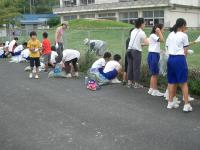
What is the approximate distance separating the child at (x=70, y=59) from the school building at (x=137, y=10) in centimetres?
4006

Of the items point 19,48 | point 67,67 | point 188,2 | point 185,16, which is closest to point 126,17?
point 185,16

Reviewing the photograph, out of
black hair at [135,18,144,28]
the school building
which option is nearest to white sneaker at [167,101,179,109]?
black hair at [135,18,144,28]

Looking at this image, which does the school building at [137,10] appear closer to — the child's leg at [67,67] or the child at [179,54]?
the child's leg at [67,67]

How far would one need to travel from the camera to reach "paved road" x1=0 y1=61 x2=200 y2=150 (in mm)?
6615

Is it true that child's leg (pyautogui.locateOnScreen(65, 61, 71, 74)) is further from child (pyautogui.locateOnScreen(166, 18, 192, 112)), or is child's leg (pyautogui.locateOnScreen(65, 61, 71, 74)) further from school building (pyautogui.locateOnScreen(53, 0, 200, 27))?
school building (pyautogui.locateOnScreen(53, 0, 200, 27))

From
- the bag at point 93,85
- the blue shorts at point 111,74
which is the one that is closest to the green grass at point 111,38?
the blue shorts at point 111,74

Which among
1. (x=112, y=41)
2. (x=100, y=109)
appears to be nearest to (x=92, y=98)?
(x=100, y=109)

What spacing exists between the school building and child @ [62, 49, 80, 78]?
40058 millimetres

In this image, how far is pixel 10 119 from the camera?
27.3ft

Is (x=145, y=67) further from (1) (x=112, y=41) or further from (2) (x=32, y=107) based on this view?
(1) (x=112, y=41)

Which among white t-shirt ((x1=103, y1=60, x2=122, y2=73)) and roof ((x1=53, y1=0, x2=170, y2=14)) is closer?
white t-shirt ((x1=103, y1=60, x2=122, y2=73))

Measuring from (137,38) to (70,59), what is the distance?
131 inches

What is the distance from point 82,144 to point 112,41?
10.6 meters

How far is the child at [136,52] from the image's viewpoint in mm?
10812
